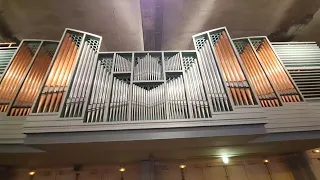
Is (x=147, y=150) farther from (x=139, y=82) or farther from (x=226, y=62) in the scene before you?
(x=226, y=62)

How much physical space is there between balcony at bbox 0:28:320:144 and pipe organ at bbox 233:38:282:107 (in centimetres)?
2

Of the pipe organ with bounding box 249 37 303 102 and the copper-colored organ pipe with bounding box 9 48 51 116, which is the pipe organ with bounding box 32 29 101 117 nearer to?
the copper-colored organ pipe with bounding box 9 48 51 116

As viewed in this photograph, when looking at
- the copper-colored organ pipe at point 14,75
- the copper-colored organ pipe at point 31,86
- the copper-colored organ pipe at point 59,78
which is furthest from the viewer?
the copper-colored organ pipe at point 14,75

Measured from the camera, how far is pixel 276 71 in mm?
5289

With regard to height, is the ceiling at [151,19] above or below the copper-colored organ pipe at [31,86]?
above

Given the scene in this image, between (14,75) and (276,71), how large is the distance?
6.45 metres

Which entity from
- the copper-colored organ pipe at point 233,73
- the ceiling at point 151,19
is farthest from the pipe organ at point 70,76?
the copper-colored organ pipe at point 233,73

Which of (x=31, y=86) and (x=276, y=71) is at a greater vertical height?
(x=276, y=71)

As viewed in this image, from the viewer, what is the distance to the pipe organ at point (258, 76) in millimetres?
4789

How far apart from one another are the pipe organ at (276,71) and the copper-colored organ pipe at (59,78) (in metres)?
4.81

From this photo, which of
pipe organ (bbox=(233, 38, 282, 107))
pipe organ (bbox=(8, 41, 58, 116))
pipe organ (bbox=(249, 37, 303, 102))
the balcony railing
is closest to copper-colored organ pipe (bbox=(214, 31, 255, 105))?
pipe organ (bbox=(233, 38, 282, 107))

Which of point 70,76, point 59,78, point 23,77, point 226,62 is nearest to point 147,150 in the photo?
point 70,76

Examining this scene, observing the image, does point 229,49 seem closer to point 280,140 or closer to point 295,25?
point 280,140

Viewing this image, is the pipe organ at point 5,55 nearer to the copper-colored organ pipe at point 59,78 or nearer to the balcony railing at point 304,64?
the copper-colored organ pipe at point 59,78
